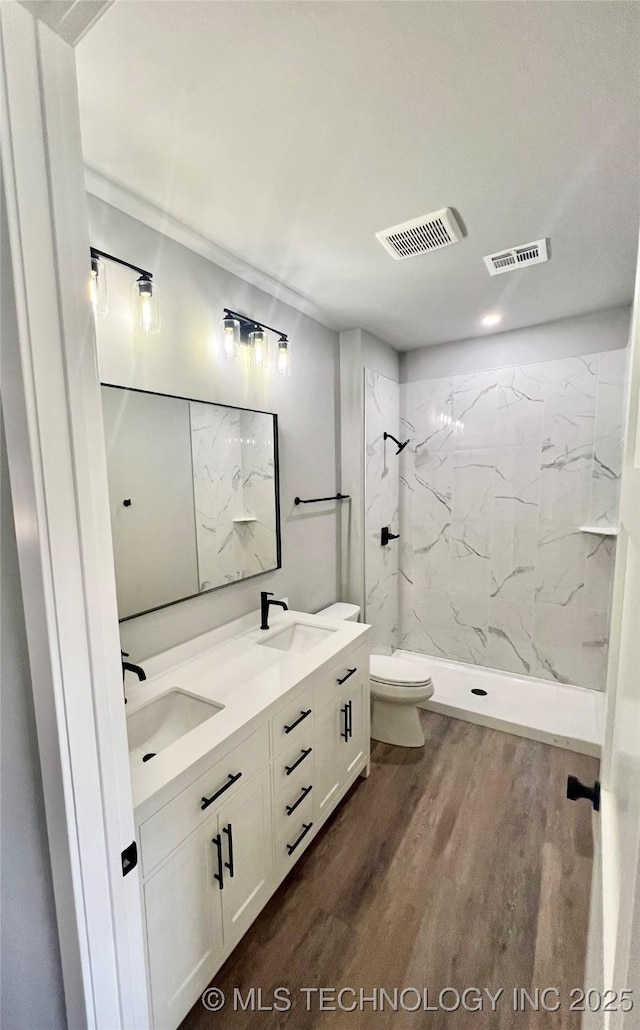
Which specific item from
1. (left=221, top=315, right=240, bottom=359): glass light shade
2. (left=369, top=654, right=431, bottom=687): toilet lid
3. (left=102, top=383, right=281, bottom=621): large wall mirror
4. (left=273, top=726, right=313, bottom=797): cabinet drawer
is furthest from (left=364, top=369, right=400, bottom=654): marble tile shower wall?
(left=273, top=726, right=313, bottom=797): cabinet drawer

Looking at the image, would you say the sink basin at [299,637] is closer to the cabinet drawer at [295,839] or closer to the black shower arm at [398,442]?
the cabinet drawer at [295,839]

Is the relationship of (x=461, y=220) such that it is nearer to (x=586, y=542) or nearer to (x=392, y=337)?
(x=392, y=337)

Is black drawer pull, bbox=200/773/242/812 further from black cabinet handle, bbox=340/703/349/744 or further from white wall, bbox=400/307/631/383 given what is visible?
white wall, bbox=400/307/631/383

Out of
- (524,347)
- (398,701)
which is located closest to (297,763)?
(398,701)

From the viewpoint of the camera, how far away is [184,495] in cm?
167

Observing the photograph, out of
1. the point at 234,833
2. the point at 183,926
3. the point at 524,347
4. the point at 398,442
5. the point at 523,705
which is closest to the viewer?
the point at 183,926

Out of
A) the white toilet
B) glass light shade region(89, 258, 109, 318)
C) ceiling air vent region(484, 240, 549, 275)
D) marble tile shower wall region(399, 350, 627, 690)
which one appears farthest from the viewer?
marble tile shower wall region(399, 350, 627, 690)

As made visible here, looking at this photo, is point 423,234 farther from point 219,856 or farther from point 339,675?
point 219,856

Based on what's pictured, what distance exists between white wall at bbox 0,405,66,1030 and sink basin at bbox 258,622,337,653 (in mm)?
1265

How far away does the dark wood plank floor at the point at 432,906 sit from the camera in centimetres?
120

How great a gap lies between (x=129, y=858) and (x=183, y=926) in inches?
20.5

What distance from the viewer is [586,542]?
266 centimetres

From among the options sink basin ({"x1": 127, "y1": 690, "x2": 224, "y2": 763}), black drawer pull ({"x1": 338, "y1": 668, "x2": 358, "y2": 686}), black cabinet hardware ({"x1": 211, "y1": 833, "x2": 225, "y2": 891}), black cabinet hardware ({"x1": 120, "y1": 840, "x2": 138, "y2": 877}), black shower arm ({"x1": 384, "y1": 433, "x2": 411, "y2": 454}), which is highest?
black shower arm ({"x1": 384, "y1": 433, "x2": 411, "y2": 454})

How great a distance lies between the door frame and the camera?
22.6 inches
